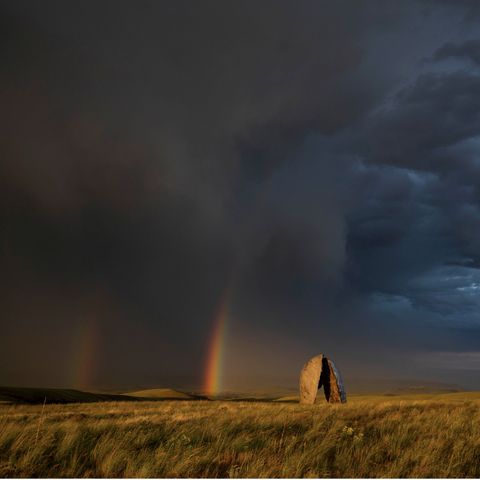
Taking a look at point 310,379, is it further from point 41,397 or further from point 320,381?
point 41,397

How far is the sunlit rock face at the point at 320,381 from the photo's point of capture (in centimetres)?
3250

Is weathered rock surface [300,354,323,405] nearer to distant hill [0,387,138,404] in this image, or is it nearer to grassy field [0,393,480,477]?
distant hill [0,387,138,404]

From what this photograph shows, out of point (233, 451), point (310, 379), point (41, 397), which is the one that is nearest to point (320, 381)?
point (310, 379)

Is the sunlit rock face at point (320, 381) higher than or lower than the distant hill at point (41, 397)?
higher

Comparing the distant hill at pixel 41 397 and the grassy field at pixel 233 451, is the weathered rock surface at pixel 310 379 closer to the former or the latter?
the distant hill at pixel 41 397

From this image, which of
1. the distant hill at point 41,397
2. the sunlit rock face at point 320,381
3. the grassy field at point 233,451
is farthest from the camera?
the distant hill at point 41,397

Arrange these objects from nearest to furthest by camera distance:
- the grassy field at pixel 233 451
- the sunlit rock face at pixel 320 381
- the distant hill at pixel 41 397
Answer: the grassy field at pixel 233 451 → the sunlit rock face at pixel 320 381 → the distant hill at pixel 41 397

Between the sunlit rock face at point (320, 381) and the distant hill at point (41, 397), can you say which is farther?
the distant hill at point (41, 397)

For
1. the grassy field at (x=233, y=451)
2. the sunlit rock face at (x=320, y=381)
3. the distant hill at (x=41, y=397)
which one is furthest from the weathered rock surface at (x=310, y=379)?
the grassy field at (x=233, y=451)

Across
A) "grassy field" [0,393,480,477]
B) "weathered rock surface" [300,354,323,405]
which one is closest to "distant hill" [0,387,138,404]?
"weathered rock surface" [300,354,323,405]

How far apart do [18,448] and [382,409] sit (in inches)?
466

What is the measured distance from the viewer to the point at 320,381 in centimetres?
3362

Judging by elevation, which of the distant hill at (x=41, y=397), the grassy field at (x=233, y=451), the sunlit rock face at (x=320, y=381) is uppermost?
the sunlit rock face at (x=320, y=381)

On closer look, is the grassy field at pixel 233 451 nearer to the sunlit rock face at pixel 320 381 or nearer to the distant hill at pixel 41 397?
the sunlit rock face at pixel 320 381
